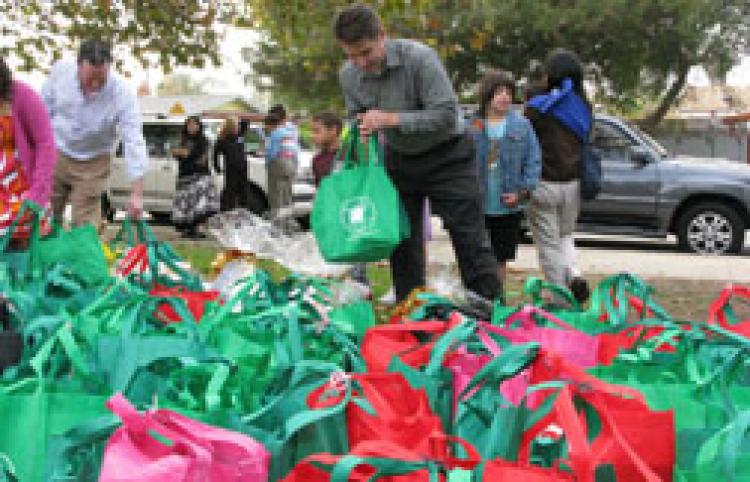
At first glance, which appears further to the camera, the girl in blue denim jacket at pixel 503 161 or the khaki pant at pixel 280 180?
the khaki pant at pixel 280 180

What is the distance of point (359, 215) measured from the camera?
182 inches

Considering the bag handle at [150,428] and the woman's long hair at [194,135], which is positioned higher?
the woman's long hair at [194,135]

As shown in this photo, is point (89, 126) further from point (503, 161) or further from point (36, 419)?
point (36, 419)

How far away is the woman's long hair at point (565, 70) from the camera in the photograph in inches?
244

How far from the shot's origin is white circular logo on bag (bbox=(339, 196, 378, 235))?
15.1 ft

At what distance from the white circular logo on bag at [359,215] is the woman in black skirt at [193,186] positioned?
973 cm

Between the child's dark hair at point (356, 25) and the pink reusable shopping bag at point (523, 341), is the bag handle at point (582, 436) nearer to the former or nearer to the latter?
the pink reusable shopping bag at point (523, 341)

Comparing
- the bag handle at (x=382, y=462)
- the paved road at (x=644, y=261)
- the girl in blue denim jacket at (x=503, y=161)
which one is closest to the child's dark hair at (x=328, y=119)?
the paved road at (x=644, y=261)

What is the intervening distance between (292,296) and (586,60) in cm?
2578

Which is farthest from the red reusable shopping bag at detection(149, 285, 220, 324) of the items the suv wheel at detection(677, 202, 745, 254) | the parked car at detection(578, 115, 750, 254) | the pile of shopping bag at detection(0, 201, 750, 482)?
the suv wheel at detection(677, 202, 745, 254)

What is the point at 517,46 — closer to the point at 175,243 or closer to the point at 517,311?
the point at 175,243

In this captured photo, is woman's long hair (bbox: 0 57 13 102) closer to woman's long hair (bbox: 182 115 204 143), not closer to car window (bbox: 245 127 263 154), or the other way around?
woman's long hair (bbox: 182 115 204 143)

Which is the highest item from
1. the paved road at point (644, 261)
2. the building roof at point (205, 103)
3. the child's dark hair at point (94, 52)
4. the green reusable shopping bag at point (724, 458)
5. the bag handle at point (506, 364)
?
the building roof at point (205, 103)

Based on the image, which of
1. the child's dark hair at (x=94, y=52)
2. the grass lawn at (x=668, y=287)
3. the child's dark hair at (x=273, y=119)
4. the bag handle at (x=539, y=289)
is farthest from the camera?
the child's dark hair at (x=273, y=119)
